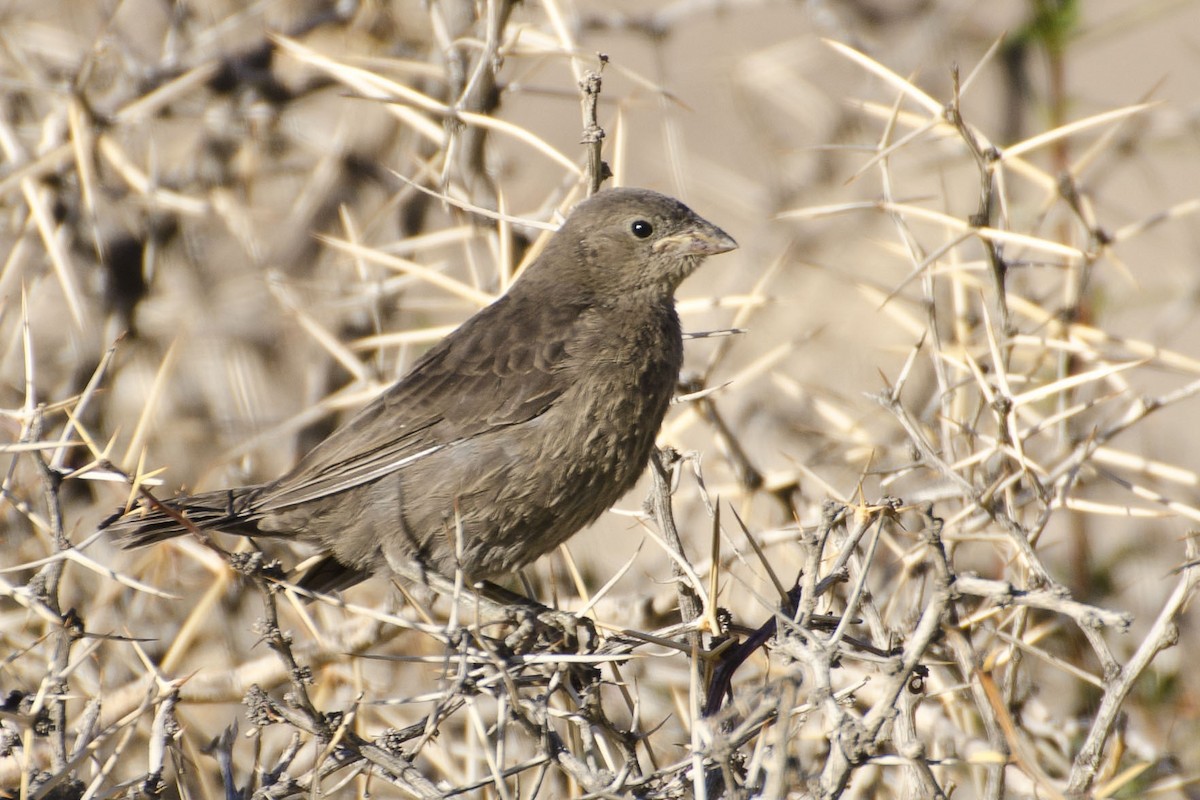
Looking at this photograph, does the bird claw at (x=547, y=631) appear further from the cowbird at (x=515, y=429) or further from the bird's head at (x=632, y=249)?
the bird's head at (x=632, y=249)

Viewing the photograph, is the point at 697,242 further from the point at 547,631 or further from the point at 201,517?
the point at 201,517

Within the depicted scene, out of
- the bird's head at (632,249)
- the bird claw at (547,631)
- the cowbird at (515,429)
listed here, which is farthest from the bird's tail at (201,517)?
the bird's head at (632,249)

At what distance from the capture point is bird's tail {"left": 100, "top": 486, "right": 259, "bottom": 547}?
3.98 meters

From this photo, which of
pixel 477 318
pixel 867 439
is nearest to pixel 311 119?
pixel 477 318

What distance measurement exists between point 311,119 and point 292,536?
9.13 feet

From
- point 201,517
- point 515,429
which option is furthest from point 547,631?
point 201,517

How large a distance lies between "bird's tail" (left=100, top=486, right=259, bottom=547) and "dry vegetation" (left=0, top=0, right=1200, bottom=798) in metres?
0.11

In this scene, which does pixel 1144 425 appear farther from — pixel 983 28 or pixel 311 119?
pixel 311 119

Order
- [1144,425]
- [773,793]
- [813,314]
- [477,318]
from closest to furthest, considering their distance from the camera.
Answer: [773,793] → [477,318] → [1144,425] → [813,314]

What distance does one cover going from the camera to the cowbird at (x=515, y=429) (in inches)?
169

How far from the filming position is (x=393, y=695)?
4.77m

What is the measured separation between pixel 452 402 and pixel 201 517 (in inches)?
36.9

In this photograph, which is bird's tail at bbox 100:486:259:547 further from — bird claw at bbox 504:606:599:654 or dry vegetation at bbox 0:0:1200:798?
bird claw at bbox 504:606:599:654

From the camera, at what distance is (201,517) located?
4344 mm
